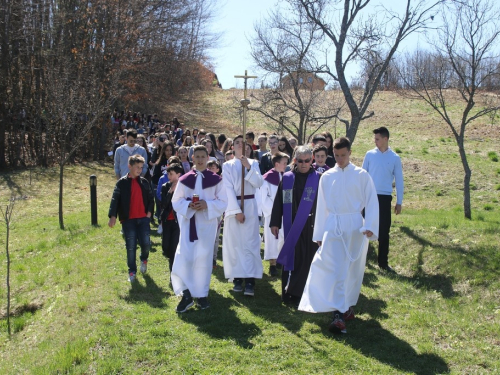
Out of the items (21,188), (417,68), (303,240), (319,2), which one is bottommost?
(21,188)

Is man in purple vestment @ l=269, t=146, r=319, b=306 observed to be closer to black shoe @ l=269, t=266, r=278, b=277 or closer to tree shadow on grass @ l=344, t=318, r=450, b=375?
tree shadow on grass @ l=344, t=318, r=450, b=375

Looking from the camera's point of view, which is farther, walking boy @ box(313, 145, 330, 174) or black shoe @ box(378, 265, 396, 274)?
black shoe @ box(378, 265, 396, 274)

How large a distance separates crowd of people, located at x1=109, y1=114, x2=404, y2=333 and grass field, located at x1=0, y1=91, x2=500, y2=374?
14.0 inches

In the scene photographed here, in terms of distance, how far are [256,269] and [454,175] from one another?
52.9ft

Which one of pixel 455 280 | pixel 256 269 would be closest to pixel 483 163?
pixel 455 280

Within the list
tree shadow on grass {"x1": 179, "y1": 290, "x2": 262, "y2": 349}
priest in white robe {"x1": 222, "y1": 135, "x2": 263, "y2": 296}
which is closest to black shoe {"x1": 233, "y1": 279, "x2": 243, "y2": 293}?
priest in white robe {"x1": 222, "y1": 135, "x2": 263, "y2": 296}

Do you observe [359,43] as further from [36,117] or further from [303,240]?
[36,117]

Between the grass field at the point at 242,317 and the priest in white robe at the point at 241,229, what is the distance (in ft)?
1.17

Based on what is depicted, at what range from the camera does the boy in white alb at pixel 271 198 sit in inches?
330

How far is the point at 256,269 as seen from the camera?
766 centimetres

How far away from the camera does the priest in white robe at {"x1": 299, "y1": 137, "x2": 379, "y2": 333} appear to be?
6041 millimetres

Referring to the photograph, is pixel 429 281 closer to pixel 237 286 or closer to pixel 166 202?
pixel 237 286

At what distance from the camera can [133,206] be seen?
8195 mm

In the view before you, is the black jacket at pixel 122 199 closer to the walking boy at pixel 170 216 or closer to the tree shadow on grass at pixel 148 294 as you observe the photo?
the walking boy at pixel 170 216
